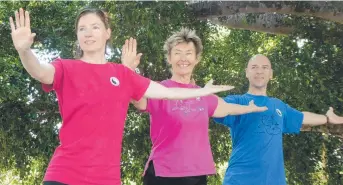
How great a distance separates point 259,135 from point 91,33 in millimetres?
1393

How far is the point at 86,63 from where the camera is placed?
8.12 feet

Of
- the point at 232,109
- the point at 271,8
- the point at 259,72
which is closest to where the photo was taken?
the point at 232,109

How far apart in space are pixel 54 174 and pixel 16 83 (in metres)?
3.48

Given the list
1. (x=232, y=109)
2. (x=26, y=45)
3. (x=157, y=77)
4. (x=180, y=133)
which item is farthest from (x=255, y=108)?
(x=157, y=77)

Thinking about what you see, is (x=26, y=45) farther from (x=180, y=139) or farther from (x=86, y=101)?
(x=180, y=139)

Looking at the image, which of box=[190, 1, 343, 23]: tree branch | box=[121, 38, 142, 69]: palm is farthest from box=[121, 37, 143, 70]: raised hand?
box=[190, 1, 343, 23]: tree branch

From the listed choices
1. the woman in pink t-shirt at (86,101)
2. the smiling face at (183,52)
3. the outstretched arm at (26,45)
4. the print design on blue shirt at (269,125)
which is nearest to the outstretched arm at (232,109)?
the print design on blue shirt at (269,125)

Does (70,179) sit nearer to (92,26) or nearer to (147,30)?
(92,26)

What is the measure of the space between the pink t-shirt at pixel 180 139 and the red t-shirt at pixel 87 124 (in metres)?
0.54

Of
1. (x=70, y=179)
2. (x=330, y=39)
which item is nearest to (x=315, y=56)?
(x=330, y=39)

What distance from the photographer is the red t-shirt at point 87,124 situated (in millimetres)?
2275

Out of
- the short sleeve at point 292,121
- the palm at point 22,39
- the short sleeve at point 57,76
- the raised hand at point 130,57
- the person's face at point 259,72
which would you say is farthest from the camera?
the short sleeve at point 292,121

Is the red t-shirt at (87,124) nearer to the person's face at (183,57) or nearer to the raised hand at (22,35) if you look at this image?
the raised hand at (22,35)

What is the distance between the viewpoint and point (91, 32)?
2520mm
